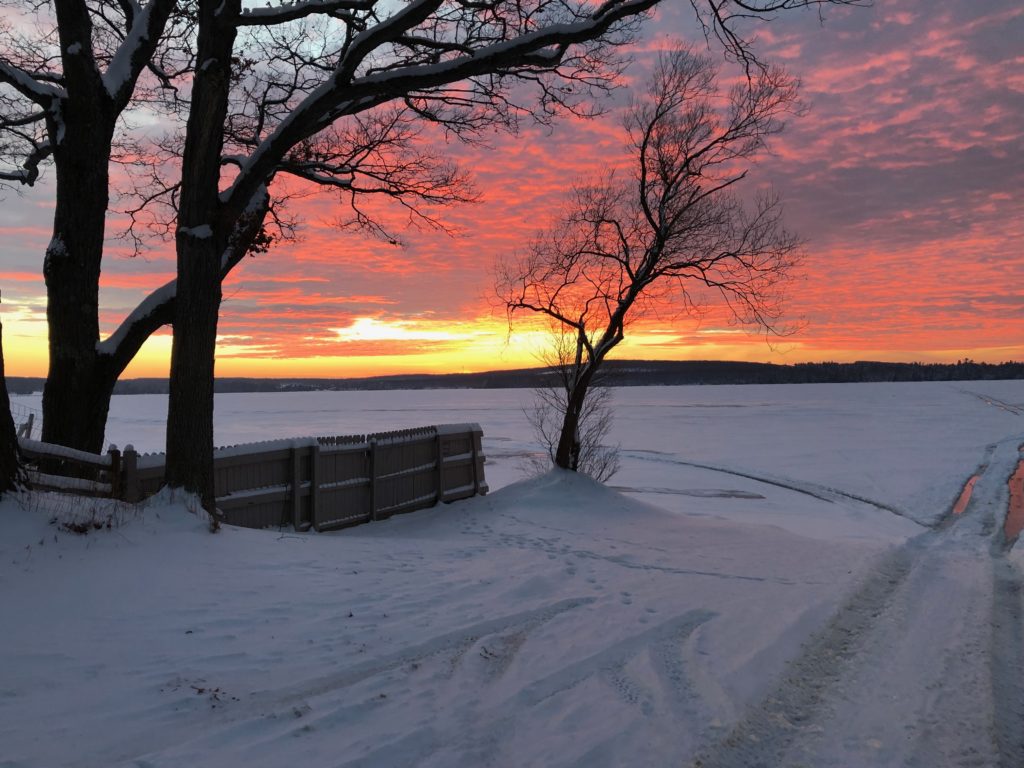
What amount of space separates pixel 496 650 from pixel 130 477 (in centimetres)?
538

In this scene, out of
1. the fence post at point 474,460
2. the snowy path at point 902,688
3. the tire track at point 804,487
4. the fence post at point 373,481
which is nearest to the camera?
the snowy path at point 902,688

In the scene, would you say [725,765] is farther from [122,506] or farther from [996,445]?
[996,445]

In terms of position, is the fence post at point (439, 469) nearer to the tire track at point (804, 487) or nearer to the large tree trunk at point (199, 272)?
the large tree trunk at point (199, 272)

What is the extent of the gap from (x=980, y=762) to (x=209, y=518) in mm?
6956

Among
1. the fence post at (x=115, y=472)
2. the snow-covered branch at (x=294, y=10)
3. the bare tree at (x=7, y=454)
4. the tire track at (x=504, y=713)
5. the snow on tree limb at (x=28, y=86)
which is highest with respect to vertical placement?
the snow-covered branch at (x=294, y=10)

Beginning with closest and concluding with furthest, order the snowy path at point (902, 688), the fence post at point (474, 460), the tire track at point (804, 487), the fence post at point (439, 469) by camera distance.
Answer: the snowy path at point (902, 688)
the fence post at point (439, 469)
the fence post at point (474, 460)
the tire track at point (804, 487)

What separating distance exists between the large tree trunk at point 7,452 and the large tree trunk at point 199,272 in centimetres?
155

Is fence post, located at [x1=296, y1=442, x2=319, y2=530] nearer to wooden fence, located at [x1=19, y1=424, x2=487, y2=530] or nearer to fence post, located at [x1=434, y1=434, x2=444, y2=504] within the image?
wooden fence, located at [x1=19, y1=424, x2=487, y2=530]

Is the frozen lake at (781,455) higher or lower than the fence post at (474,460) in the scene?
lower

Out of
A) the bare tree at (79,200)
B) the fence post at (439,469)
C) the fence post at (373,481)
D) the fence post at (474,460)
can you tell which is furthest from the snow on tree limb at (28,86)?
the fence post at (474,460)

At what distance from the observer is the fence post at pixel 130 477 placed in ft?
27.4

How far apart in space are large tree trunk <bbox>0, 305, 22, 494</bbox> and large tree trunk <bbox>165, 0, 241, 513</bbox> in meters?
1.55

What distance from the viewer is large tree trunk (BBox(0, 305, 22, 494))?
6.48m

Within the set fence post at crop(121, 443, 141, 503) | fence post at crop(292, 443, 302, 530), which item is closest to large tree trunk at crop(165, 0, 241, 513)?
fence post at crop(121, 443, 141, 503)
